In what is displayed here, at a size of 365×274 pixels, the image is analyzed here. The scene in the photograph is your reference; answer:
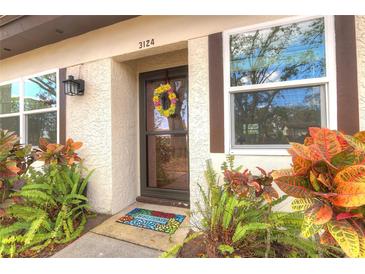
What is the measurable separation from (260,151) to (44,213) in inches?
109

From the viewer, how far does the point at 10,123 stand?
428 centimetres

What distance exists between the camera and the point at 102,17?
9.53 ft

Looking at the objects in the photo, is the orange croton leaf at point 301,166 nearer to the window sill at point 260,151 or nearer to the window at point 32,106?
the window sill at point 260,151

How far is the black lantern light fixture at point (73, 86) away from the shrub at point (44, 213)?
45.3 inches

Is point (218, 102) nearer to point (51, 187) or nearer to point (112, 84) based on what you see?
point (112, 84)

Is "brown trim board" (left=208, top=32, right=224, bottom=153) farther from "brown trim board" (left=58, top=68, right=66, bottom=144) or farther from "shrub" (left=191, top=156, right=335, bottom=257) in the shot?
"brown trim board" (left=58, top=68, right=66, bottom=144)

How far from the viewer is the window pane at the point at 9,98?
163 inches

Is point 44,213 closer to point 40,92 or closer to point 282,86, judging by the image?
point 40,92

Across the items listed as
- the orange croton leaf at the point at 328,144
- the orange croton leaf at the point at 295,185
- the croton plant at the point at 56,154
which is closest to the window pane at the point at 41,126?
the croton plant at the point at 56,154

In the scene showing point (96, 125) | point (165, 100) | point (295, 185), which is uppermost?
point (165, 100)

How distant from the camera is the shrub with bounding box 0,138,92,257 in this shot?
237 centimetres

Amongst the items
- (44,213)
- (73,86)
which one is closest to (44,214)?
(44,213)

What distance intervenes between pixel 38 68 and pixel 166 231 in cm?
371
